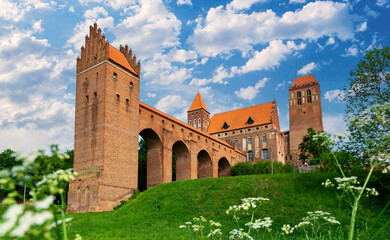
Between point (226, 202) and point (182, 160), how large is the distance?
70.3 feet

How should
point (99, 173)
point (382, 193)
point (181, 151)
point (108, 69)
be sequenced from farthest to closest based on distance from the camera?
point (181, 151) → point (108, 69) → point (99, 173) → point (382, 193)

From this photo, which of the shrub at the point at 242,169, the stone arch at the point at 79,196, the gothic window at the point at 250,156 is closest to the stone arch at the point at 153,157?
the stone arch at the point at 79,196

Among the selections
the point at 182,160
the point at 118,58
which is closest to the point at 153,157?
the point at 182,160

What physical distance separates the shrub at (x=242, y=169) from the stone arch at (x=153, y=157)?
1929 cm

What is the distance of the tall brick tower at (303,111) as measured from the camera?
2429 inches

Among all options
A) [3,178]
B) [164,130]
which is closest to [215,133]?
[164,130]

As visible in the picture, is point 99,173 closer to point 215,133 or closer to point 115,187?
point 115,187

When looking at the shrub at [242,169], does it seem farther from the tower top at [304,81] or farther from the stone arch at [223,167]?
the tower top at [304,81]

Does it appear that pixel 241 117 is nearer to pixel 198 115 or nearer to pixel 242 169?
pixel 198 115

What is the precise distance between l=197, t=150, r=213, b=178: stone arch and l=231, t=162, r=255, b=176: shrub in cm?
627

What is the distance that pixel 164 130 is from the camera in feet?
116

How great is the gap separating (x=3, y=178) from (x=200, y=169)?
46.0m

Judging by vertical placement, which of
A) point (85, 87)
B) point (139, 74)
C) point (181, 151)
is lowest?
point (181, 151)

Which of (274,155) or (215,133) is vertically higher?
(215,133)
